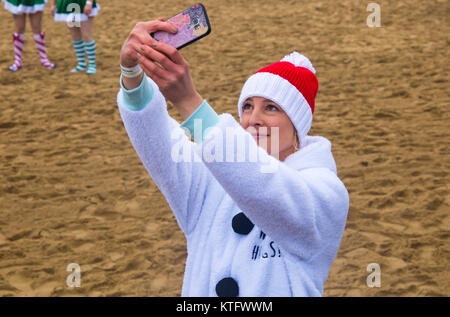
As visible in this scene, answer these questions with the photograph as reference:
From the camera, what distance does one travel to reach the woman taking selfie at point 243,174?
137 centimetres

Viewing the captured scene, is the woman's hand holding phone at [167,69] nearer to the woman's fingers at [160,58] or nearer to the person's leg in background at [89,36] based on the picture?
the woman's fingers at [160,58]

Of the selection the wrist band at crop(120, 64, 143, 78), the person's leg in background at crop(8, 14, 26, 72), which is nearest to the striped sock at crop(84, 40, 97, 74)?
the person's leg in background at crop(8, 14, 26, 72)

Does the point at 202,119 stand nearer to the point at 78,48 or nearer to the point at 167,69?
the point at 167,69

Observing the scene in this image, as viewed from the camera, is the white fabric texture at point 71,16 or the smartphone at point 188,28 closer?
the smartphone at point 188,28

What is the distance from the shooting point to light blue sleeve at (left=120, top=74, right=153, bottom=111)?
1523 mm

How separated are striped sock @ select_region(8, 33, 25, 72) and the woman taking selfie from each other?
23.3 ft

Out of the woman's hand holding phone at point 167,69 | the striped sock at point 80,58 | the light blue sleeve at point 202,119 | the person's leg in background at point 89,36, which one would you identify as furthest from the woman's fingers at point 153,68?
the striped sock at point 80,58

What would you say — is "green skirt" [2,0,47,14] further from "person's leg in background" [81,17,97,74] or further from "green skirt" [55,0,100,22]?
"person's leg in background" [81,17,97,74]

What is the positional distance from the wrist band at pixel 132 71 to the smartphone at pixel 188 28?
3.6 inches

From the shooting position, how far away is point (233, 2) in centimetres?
1199

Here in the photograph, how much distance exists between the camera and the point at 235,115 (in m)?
6.46

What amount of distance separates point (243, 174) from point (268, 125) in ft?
1.33

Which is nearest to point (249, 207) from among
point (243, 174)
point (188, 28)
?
point (243, 174)
